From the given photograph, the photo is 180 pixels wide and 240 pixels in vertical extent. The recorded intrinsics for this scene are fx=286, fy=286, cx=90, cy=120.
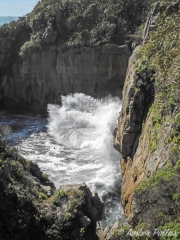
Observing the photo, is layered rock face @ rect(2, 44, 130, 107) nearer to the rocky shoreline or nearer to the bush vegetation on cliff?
the rocky shoreline

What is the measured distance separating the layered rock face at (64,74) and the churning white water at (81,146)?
153 centimetres

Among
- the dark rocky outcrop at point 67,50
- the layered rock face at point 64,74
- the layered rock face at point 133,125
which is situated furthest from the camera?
the dark rocky outcrop at point 67,50

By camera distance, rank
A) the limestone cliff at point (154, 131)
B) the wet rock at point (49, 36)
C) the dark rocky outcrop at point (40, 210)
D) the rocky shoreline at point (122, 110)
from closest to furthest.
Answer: the limestone cliff at point (154, 131) → the rocky shoreline at point (122, 110) → the dark rocky outcrop at point (40, 210) → the wet rock at point (49, 36)

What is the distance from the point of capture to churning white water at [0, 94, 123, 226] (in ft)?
77.0

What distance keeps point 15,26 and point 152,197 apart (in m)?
38.9

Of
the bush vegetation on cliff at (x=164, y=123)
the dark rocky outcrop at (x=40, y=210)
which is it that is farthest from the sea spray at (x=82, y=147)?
the bush vegetation on cliff at (x=164, y=123)

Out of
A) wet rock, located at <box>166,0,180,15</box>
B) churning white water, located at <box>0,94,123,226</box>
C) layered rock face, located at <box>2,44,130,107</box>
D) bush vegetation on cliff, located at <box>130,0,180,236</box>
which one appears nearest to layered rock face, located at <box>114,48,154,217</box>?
bush vegetation on cliff, located at <box>130,0,180,236</box>

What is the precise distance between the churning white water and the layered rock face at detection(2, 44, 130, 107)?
5.02 feet

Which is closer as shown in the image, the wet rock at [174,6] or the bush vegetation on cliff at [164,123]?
the bush vegetation on cliff at [164,123]

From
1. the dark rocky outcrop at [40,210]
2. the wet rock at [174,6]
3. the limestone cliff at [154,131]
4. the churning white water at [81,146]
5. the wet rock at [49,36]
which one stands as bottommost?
the churning white water at [81,146]

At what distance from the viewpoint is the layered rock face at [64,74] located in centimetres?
3606

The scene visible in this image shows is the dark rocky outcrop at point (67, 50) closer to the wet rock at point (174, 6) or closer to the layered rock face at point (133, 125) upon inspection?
the wet rock at point (174, 6)

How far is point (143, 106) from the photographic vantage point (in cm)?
1841

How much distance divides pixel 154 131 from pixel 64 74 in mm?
24837
